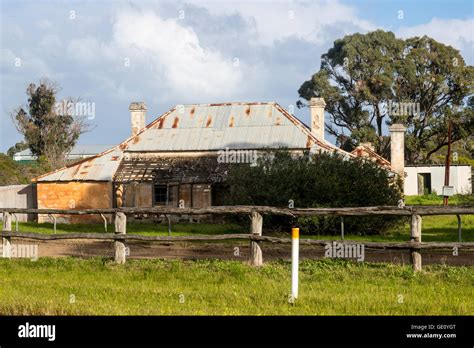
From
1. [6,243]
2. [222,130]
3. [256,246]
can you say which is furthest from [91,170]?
[256,246]

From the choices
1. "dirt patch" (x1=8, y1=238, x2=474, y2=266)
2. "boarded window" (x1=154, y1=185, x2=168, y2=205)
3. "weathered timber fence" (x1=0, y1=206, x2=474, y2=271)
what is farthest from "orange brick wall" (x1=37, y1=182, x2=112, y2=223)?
"weathered timber fence" (x1=0, y1=206, x2=474, y2=271)

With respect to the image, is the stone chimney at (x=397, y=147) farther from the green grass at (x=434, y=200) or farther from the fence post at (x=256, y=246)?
the fence post at (x=256, y=246)

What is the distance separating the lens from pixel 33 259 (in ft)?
47.9

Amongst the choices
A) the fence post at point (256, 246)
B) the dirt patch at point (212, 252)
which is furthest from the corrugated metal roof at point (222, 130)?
the fence post at point (256, 246)

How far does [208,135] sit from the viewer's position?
37.4 m

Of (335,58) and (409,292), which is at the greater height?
(335,58)

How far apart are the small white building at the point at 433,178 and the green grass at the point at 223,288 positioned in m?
Result: 42.3

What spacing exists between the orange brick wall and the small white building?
26.3m

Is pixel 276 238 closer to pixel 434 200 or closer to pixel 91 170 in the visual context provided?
pixel 91 170

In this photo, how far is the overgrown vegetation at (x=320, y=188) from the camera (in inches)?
975

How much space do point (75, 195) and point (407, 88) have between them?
32.8 m
